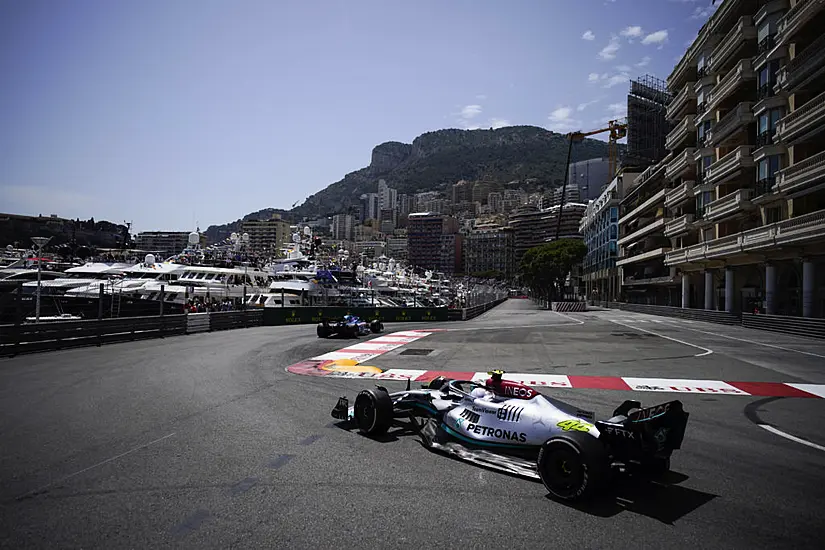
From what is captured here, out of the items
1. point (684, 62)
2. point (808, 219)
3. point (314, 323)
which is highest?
point (684, 62)

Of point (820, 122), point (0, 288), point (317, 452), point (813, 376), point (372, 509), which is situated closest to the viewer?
point (372, 509)

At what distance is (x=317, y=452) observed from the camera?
6.63 meters

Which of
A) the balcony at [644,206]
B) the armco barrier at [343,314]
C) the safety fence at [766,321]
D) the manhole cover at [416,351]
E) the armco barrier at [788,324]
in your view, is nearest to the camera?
the manhole cover at [416,351]

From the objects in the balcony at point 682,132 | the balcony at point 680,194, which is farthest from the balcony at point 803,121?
the balcony at point 682,132

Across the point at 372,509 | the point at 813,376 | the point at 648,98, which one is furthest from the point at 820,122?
the point at 648,98

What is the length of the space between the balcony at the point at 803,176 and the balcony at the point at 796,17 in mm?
8368

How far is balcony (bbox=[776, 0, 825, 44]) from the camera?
98.4 ft

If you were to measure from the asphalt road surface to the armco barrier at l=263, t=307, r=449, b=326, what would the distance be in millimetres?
22969

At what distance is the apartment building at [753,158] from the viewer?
31.1 m

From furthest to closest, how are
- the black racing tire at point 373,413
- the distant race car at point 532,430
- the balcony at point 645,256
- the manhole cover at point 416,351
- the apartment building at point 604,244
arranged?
1. the apartment building at point 604,244
2. the balcony at point 645,256
3. the manhole cover at point 416,351
4. the black racing tire at point 373,413
5. the distant race car at point 532,430

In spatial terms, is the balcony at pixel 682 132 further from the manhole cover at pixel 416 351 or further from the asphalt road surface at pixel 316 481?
the asphalt road surface at pixel 316 481

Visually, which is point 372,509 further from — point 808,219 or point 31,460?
point 808,219

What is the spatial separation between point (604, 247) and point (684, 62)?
2060 inches

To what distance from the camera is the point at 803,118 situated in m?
30.7
